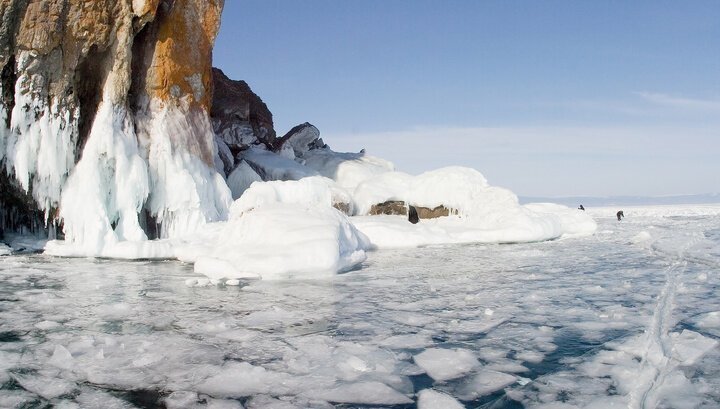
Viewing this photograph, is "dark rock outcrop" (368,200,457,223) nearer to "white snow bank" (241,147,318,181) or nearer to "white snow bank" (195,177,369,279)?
"white snow bank" (241,147,318,181)

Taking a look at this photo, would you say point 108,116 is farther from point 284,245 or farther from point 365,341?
point 365,341

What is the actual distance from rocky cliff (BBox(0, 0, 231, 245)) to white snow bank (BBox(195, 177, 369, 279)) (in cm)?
243

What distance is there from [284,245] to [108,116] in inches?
213

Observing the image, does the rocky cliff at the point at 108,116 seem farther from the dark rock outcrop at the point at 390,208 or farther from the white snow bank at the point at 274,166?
the dark rock outcrop at the point at 390,208

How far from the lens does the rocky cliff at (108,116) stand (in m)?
10.2

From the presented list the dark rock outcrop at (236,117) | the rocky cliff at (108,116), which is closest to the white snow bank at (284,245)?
the rocky cliff at (108,116)

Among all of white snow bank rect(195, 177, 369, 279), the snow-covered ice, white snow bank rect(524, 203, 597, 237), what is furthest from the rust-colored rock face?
white snow bank rect(524, 203, 597, 237)

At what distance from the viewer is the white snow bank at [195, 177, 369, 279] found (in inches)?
300

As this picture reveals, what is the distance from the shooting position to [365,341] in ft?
14.0

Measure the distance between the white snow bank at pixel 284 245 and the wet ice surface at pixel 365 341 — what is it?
1.50ft

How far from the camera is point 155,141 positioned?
12.1 metres

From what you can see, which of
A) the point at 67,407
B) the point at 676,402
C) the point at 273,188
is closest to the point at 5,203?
the point at 273,188

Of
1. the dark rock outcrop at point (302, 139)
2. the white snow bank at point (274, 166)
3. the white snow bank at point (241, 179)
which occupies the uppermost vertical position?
the dark rock outcrop at point (302, 139)

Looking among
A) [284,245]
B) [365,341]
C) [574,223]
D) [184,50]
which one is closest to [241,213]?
[284,245]
